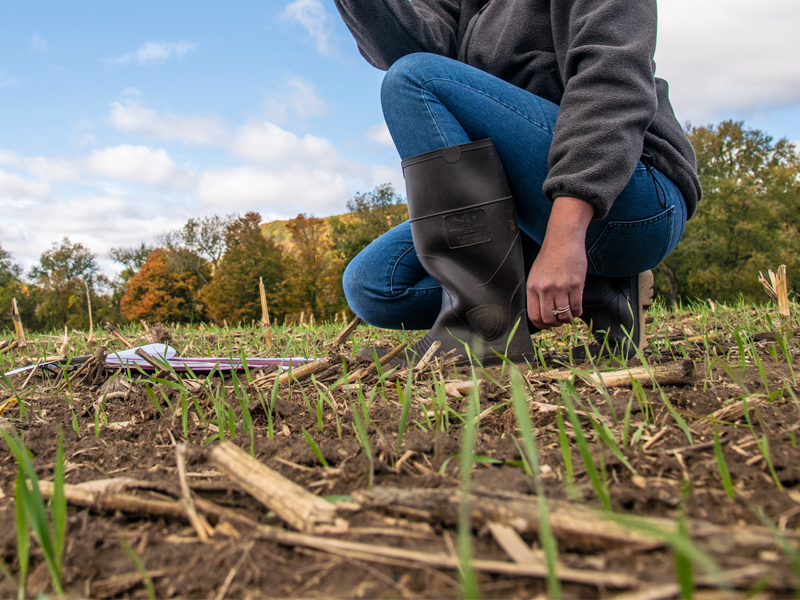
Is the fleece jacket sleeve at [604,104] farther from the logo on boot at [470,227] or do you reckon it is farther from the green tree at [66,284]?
the green tree at [66,284]

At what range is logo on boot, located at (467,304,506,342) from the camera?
1.78m

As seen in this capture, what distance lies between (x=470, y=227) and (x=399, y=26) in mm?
1039

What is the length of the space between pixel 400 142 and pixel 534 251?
0.72 m

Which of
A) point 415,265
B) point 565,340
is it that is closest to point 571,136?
point 415,265

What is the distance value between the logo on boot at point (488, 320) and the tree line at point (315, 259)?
63.1 ft

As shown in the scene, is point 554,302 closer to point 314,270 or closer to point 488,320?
point 488,320

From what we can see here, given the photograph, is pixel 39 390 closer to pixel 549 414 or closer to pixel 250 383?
pixel 250 383

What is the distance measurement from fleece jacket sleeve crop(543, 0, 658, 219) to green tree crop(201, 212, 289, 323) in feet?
100.0

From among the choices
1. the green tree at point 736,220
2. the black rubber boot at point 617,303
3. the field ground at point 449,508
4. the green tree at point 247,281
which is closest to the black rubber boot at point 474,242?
the black rubber boot at point 617,303

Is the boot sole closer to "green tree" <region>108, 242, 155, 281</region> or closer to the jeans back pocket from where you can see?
the jeans back pocket

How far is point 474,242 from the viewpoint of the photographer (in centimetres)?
177

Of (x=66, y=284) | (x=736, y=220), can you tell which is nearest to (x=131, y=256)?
(x=66, y=284)

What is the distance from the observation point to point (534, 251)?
2205 millimetres

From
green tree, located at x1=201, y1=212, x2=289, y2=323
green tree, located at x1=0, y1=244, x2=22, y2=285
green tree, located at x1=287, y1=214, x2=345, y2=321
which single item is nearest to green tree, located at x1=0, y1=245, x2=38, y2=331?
green tree, located at x1=0, y1=244, x2=22, y2=285
